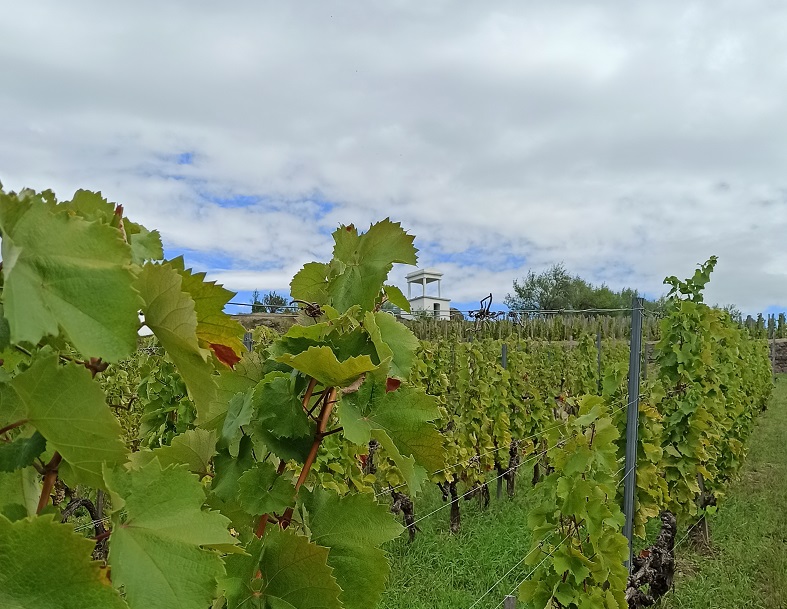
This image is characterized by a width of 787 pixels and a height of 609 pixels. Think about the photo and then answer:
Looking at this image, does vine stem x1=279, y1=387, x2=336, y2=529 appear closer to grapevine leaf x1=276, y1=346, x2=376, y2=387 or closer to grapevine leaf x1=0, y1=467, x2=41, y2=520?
grapevine leaf x1=276, y1=346, x2=376, y2=387

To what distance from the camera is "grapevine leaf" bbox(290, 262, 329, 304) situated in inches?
52.2

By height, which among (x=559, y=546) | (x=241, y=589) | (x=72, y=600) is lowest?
(x=559, y=546)

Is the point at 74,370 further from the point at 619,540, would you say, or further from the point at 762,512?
the point at 762,512

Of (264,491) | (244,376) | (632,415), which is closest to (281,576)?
(264,491)

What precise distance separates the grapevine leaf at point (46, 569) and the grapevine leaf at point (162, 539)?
0.20ft

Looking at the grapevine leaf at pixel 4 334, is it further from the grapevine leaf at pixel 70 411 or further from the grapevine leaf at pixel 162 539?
the grapevine leaf at pixel 162 539

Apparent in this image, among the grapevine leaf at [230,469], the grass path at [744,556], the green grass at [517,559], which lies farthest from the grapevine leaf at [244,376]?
the grass path at [744,556]

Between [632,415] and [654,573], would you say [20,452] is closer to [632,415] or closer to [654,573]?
[632,415]

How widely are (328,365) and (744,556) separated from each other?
265 inches

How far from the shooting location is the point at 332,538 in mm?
1092

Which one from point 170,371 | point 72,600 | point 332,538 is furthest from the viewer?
point 170,371

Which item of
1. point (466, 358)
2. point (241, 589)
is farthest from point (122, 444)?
point (466, 358)

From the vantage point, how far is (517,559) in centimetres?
595

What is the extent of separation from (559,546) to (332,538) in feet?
8.21
